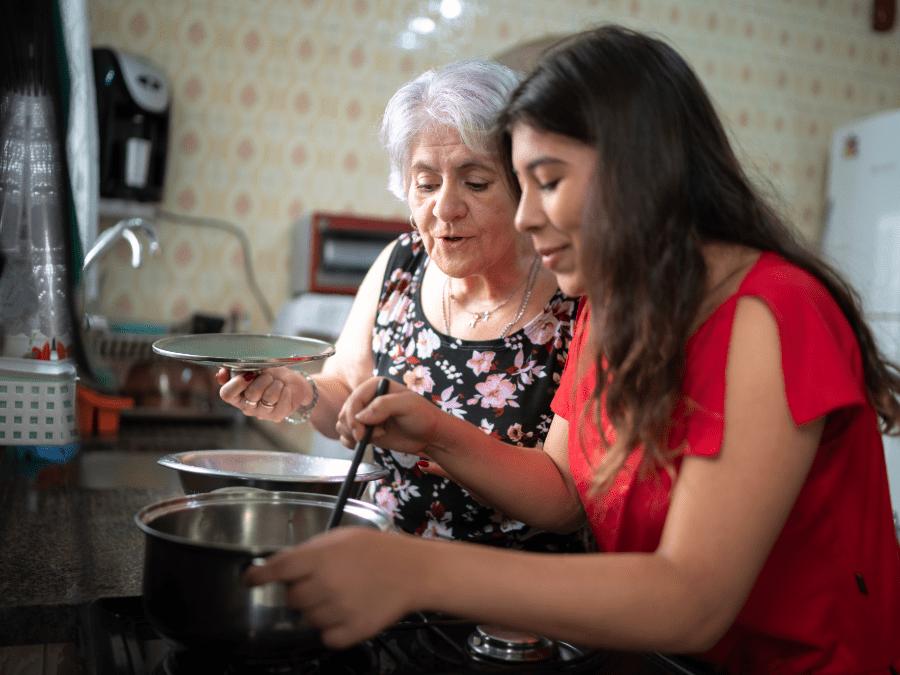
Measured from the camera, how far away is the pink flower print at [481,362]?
1.36 m

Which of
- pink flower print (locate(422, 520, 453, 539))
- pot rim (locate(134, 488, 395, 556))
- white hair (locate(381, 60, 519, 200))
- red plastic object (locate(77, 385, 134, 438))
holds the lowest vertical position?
red plastic object (locate(77, 385, 134, 438))

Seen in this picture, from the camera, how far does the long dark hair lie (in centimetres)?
77

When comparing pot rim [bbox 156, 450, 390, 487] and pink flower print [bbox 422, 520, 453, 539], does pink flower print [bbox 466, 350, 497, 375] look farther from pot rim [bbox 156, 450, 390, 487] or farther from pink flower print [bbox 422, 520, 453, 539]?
pot rim [bbox 156, 450, 390, 487]

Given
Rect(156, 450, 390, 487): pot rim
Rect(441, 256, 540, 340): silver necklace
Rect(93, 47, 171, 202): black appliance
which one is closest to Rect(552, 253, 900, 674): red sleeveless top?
Rect(156, 450, 390, 487): pot rim

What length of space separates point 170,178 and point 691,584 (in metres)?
2.80

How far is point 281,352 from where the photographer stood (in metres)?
1.08

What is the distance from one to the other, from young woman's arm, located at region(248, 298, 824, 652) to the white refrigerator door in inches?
111

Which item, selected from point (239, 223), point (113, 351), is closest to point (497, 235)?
point (113, 351)

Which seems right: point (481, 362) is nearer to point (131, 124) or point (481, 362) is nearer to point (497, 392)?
point (497, 392)

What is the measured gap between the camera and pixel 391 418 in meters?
0.96

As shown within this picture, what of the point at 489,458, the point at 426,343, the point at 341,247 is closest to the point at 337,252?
the point at 341,247

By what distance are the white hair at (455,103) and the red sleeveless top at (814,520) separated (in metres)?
0.55

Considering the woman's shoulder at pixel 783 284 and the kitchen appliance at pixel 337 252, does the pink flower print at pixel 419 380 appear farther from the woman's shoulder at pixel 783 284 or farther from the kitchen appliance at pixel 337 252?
the kitchen appliance at pixel 337 252

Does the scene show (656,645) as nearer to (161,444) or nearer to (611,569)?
(611,569)
